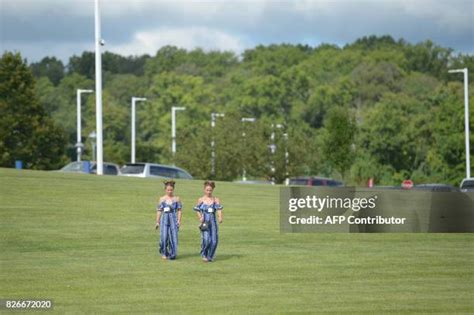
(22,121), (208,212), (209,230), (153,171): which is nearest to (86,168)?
(153,171)

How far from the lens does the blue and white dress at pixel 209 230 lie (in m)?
24.8

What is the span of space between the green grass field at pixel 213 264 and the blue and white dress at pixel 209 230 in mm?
326

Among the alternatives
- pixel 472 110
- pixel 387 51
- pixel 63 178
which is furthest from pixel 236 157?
pixel 387 51

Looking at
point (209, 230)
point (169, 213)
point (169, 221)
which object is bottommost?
point (209, 230)

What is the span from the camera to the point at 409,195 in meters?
36.5

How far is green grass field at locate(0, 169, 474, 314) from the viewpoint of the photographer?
20547 millimetres

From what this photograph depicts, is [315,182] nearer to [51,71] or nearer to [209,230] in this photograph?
[209,230]

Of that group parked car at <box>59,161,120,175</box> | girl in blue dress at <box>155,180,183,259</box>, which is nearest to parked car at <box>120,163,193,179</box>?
parked car at <box>59,161,120,175</box>

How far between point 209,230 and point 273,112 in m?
103

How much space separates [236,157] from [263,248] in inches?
1820

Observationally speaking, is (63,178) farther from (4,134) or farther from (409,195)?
(4,134)

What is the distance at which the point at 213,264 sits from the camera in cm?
2522

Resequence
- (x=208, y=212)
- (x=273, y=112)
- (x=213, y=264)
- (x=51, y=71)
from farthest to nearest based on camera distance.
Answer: (x=51, y=71) → (x=273, y=112) → (x=213, y=264) → (x=208, y=212)

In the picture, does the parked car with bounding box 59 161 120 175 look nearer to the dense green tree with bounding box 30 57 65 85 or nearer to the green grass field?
the green grass field
